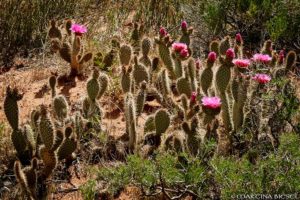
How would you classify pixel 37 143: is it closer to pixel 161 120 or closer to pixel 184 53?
pixel 161 120

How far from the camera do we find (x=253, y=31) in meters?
5.82

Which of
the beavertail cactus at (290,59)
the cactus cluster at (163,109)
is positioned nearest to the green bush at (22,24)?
the cactus cluster at (163,109)

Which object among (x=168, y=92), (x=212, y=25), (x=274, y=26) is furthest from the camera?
(x=212, y=25)

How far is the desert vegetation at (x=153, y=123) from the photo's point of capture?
299cm

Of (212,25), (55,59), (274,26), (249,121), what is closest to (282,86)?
(249,121)

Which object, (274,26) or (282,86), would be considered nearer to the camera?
(282,86)

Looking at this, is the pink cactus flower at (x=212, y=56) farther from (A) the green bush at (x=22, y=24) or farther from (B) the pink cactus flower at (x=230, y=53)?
(A) the green bush at (x=22, y=24)

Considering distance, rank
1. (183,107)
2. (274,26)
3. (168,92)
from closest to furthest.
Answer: (183,107), (168,92), (274,26)

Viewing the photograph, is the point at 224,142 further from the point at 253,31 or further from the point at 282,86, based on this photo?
the point at 253,31

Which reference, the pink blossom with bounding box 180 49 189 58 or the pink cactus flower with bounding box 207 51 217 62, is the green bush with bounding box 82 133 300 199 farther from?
the pink blossom with bounding box 180 49 189 58

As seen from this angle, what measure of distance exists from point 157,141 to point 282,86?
90cm

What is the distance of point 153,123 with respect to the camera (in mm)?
3811

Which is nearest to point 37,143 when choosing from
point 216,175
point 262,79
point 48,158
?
point 48,158

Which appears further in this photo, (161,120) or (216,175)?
(161,120)
